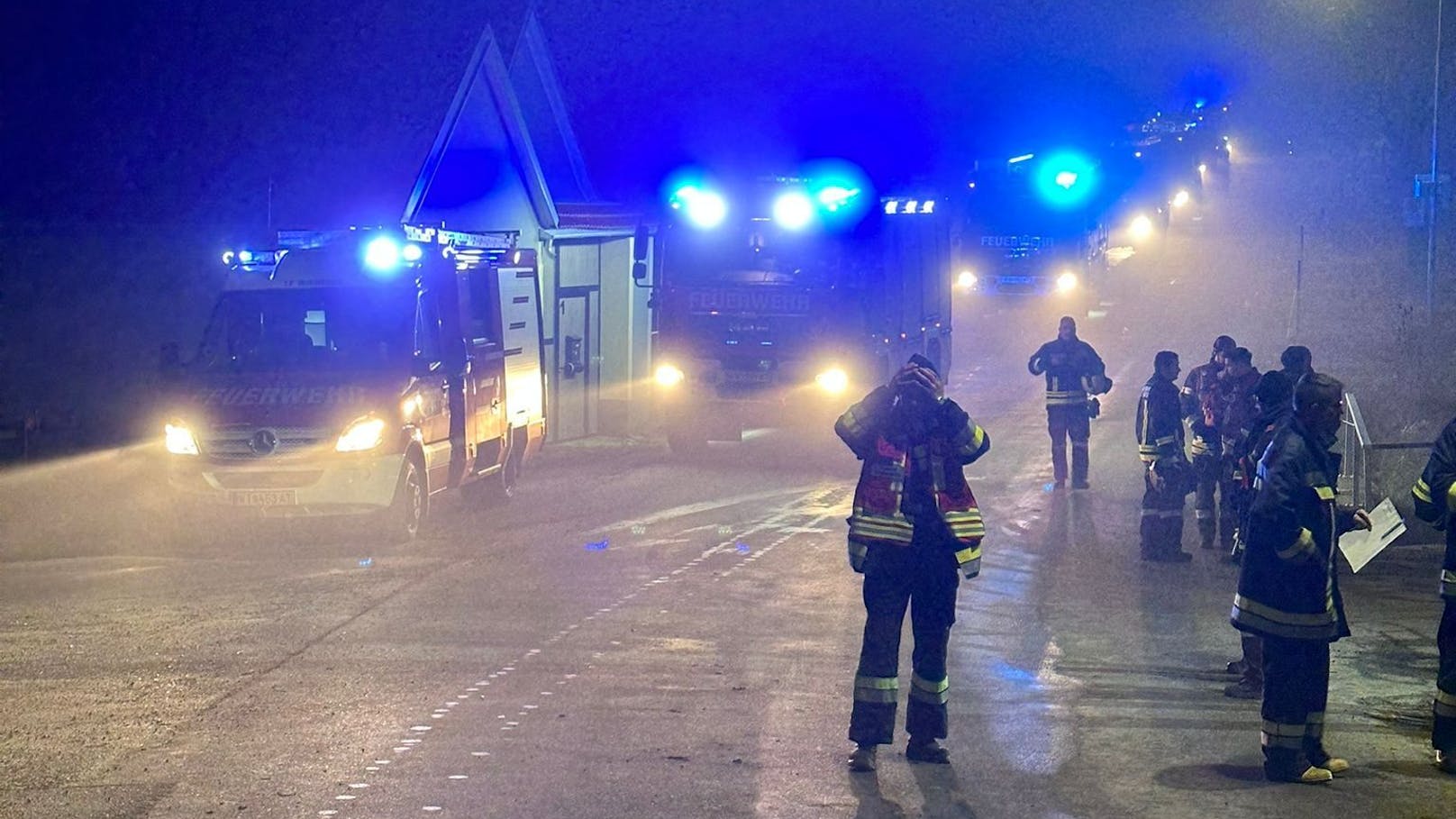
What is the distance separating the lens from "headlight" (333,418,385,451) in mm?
13297

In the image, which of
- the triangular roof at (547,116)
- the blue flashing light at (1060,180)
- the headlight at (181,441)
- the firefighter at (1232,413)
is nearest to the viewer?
the firefighter at (1232,413)

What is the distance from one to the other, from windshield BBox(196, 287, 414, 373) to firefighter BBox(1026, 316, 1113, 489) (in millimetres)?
6391

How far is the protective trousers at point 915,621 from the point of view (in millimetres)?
7086

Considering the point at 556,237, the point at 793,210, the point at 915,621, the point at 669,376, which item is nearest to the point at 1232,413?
the point at 915,621

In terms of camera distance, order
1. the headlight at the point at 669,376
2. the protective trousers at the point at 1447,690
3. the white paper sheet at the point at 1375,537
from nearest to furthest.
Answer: the protective trousers at the point at 1447,690
the white paper sheet at the point at 1375,537
the headlight at the point at 669,376

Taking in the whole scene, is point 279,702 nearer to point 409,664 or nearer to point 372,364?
point 409,664

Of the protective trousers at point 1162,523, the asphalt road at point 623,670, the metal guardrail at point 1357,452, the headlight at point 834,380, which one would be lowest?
the asphalt road at point 623,670

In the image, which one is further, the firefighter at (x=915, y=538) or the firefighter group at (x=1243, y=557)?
the firefighter at (x=915, y=538)

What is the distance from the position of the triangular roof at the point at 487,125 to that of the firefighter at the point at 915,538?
14827 mm

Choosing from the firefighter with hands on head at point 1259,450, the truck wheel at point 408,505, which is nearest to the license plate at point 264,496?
the truck wheel at point 408,505

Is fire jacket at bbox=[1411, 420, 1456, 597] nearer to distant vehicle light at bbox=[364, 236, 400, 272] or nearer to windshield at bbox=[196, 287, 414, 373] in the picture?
windshield at bbox=[196, 287, 414, 373]

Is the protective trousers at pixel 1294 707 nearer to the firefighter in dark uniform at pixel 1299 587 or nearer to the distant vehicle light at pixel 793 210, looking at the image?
the firefighter in dark uniform at pixel 1299 587

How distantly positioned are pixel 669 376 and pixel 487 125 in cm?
514

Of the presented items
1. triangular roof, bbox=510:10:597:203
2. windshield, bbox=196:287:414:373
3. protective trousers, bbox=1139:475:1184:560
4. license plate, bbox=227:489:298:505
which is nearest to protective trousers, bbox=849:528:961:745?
protective trousers, bbox=1139:475:1184:560
